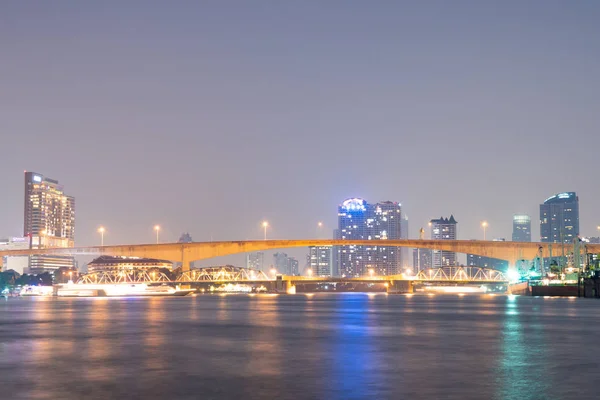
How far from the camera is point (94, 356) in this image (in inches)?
1406

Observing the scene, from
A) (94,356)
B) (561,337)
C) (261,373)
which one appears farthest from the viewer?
(561,337)

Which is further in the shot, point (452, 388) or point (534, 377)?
point (534, 377)

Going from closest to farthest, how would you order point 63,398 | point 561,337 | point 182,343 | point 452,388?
1. point 63,398
2. point 452,388
3. point 182,343
4. point 561,337

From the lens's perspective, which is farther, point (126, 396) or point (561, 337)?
point (561, 337)

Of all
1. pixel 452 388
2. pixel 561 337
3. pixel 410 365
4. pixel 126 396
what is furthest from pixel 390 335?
pixel 126 396

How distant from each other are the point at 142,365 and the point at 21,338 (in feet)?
60.9

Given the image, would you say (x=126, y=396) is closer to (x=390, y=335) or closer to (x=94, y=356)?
(x=94, y=356)

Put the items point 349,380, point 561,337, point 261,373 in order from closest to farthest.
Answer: point 349,380 < point 261,373 < point 561,337

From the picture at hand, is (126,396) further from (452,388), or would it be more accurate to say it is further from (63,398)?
(452,388)

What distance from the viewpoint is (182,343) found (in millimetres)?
42938

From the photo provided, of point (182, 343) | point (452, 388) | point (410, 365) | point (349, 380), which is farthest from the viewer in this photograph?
point (182, 343)

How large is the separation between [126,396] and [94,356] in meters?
12.7

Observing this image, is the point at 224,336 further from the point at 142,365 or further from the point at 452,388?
the point at 452,388

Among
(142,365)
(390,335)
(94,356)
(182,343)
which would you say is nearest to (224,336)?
(182,343)
